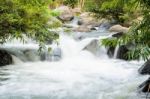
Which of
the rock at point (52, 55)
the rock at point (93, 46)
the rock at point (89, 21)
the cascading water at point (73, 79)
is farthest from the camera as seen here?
the rock at point (89, 21)

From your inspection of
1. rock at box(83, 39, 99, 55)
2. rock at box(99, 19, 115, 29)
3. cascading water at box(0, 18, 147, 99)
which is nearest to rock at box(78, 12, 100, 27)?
rock at box(99, 19, 115, 29)

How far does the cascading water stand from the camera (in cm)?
731

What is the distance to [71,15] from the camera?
25656mm

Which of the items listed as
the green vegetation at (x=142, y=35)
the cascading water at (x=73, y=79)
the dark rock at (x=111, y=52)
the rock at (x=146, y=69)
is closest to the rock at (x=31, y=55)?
the cascading water at (x=73, y=79)

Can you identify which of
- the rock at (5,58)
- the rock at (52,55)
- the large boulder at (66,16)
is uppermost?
the large boulder at (66,16)

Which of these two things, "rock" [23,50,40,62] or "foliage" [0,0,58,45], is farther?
"rock" [23,50,40,62]

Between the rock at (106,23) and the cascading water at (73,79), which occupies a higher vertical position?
the rock at (106,23)

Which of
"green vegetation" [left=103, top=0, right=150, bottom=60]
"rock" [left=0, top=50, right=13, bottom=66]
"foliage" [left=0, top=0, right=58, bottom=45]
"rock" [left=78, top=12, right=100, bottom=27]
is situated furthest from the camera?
"rock" [left=78, top=12, right=100, bottom=27]

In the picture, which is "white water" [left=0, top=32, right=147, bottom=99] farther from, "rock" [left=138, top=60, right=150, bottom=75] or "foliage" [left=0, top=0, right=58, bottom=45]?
"foliage" [left=0, top=0, right=58, bottom=45]

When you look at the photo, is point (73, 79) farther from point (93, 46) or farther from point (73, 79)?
point (93, 46)

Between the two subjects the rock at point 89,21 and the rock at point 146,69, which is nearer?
the rock at point 146,69

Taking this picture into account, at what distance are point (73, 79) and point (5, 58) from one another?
11.9 feet

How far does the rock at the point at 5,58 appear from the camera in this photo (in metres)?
11.5

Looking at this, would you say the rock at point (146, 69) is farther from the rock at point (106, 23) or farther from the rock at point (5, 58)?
the rock at point (106, 23)
